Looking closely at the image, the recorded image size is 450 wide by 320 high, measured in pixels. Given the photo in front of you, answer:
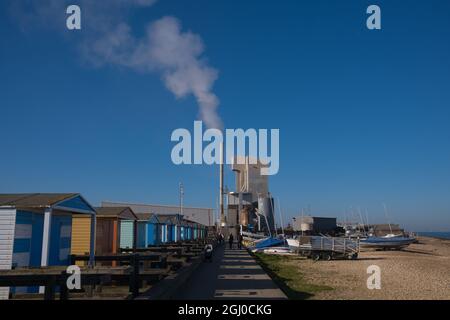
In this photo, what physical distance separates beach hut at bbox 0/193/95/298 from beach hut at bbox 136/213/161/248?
13.8 metres

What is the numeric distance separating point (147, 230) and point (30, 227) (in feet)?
59.1

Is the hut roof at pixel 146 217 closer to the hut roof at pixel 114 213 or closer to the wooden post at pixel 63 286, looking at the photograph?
the hut roof at pixel 114 213

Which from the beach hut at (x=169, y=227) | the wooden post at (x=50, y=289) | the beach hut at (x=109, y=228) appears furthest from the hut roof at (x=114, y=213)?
the wooden post at (x=50, y=289)

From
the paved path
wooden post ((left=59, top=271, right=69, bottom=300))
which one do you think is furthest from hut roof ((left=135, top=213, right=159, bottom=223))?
wooden post ((left=59, top=271, right=69, bottom=300))

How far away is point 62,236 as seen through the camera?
1555 centimetres

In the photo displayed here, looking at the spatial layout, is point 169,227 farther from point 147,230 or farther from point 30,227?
point 30,227

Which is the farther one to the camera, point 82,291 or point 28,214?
point 28,214

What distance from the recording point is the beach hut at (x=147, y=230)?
28750 mm

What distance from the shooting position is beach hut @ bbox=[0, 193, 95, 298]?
1149 cm

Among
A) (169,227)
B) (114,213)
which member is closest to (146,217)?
(114,213)

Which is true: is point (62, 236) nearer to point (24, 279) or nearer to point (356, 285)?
point (24, 279)
